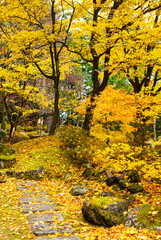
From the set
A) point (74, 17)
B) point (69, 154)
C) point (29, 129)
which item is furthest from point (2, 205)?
point (29, 129)

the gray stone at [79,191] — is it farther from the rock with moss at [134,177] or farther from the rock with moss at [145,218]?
the rock with moss at [145,218]

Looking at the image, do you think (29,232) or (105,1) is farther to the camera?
(105,1)

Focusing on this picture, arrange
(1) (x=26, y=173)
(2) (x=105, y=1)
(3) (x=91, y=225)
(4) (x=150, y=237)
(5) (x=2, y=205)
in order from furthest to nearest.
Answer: (2) (x=105, y=1)
(1) (x=26, y=173)
(5) (x=2, y=205)
(3) (x=91, y=225)
(4) (x=150, y=237)

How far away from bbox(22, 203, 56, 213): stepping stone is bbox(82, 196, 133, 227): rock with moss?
98 cm

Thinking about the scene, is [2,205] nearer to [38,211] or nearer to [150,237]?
[38,211]

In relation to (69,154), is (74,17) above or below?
above

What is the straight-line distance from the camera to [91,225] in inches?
205

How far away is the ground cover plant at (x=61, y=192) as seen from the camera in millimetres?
4354

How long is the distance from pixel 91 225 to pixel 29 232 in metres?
1.54

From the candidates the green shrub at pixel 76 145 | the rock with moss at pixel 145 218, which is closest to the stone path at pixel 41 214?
the rock with moss at pixel 145 218

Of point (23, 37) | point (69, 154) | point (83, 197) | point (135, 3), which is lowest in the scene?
point (83, 197)

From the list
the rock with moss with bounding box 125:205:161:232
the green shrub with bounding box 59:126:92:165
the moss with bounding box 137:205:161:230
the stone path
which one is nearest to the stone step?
the stone path

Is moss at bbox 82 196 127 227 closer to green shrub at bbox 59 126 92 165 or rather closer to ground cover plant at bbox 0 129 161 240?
ground cover plant at bbox 0 129 161 240

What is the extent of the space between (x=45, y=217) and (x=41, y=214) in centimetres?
24
